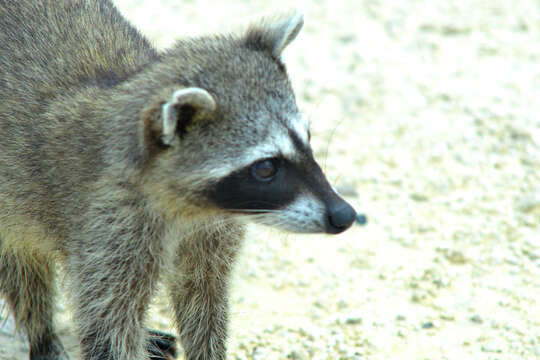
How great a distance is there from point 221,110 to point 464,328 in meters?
2.81

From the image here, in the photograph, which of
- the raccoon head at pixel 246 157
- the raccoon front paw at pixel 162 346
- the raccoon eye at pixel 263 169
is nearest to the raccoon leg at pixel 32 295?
the raccoon front paw at pixel 162 346

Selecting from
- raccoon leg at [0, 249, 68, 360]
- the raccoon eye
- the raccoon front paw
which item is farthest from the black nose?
raccoon leg at [0, 249, 68, 360]

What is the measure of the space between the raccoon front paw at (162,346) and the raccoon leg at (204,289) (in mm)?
263

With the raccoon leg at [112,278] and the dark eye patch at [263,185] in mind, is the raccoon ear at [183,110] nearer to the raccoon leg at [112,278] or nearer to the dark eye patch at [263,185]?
the dark eye patch at [263,185]

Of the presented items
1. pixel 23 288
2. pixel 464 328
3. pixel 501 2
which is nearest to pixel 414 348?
pixel 464 328

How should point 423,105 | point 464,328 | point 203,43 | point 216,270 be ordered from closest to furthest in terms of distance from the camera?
point 203,43
point 216,270
point 464,328
point 423,105

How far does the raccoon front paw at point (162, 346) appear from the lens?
5.30 metres

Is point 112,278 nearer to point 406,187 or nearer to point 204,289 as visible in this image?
point 204,289

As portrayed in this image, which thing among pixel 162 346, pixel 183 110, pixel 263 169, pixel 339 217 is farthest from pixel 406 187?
pixel 183 110

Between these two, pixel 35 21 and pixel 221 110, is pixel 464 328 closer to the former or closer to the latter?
pixel 221 110

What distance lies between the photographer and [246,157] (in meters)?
4.12

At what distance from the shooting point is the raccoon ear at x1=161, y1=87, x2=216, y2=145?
3.94 m

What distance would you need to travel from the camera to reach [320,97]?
8.84 m

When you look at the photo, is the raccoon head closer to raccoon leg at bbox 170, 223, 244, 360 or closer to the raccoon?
the raccoon
